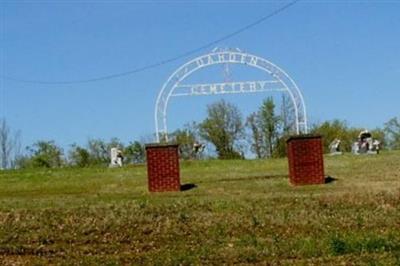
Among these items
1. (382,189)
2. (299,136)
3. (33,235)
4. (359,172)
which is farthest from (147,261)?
(359,172)

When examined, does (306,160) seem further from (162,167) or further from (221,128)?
(221,128)

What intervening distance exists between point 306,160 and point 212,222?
7.43 meters

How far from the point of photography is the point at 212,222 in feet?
51.1

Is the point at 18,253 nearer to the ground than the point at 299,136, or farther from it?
nearer to the ground

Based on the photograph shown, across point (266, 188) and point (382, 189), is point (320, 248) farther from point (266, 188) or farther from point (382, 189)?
point (266, 188)

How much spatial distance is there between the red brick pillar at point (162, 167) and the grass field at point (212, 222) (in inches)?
16.7

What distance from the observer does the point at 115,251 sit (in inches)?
510

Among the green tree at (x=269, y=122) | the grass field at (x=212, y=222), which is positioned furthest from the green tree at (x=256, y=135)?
the grass field at (x=212, y=222)

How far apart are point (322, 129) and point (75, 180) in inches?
1586

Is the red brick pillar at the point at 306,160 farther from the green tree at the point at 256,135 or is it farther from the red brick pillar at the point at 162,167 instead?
the green tree at the point at 256,135

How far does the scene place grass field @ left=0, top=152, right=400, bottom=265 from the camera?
11828mm

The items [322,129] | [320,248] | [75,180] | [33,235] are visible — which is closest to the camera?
[320,248]

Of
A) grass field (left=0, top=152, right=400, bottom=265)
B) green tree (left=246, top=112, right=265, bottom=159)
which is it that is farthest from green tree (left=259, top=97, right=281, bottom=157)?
grass field (left=0, top=152, right=400, bottom=265)

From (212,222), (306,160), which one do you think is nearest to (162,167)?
(306,160)
